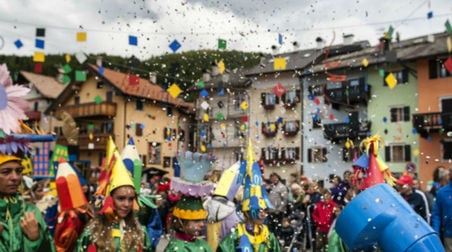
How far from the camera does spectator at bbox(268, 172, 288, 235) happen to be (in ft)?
35.5

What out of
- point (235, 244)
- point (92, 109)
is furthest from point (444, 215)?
point (92, 109)

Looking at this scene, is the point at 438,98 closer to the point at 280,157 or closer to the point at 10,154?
the point at 280,157

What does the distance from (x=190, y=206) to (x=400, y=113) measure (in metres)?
24.5

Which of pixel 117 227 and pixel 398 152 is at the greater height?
pixel 398 152

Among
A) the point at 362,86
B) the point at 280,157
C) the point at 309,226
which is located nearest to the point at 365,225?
the point at 309,226

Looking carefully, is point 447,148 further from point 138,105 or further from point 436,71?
point 138,105

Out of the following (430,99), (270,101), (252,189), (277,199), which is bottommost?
(277,199)

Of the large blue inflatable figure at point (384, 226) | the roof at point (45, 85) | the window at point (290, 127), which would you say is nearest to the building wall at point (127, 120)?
the roof at point (45, 85)

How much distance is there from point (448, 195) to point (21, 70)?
153 ft

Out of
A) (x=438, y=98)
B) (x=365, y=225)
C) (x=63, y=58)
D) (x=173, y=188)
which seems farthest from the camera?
(x=63, y=58)

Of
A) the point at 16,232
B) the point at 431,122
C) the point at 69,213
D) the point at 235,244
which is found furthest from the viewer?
the point at 431,122

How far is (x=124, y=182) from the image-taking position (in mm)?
4508

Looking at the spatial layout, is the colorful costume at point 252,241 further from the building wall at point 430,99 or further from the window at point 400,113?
the window at point 400,113

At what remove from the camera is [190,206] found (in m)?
4.64
